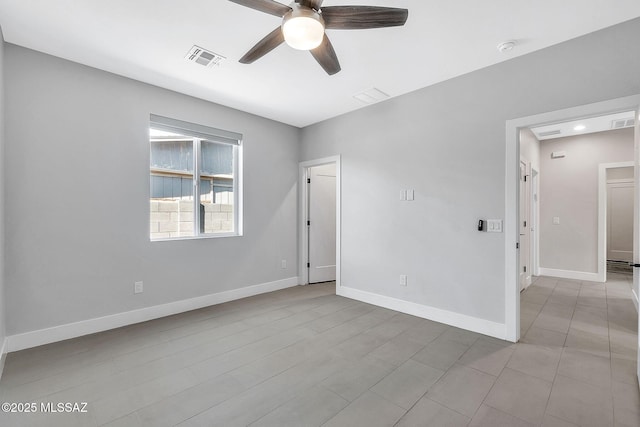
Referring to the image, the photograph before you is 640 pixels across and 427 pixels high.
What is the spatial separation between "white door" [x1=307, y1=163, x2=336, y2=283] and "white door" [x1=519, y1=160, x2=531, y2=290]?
10.1 feet

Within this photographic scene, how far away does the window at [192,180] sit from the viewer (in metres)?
3.50

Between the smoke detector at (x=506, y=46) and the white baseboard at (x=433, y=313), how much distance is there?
2628mm

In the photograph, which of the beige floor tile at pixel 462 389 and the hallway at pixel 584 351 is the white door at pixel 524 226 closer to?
the hallway at pixel 584 351

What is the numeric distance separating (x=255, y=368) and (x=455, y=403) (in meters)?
1.48

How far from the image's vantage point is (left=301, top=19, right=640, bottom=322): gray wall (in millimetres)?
2447

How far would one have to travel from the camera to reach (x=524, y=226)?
4.53 meters

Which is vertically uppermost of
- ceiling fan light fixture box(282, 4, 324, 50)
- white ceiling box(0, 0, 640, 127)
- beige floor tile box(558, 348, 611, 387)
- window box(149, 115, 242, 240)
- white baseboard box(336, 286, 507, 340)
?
white ceiling box(0, 0, 640, 127)

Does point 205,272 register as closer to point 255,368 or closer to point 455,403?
point 255,368

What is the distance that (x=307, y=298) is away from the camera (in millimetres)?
4160

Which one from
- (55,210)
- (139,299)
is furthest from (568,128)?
(55,210)

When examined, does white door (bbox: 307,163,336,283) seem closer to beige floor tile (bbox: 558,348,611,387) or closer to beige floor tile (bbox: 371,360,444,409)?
beige floor tile (bbox: 371,360,444,409)

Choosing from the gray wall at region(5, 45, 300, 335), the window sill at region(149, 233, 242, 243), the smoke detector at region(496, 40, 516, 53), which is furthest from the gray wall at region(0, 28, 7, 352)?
the smoke detector at region(496, 40, 516, 53)

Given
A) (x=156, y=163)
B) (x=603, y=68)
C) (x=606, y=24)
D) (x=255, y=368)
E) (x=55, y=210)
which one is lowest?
(x=255, y=368)

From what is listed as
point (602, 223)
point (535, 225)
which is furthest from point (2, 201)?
point (602, 223)
